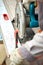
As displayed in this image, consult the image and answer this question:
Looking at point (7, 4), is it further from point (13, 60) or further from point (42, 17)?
point (13, 60)

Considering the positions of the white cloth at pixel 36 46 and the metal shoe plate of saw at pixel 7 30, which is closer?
→ the white cloth at pixel 36 46

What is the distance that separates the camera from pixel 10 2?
2.26m

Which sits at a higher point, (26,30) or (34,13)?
(34,13)

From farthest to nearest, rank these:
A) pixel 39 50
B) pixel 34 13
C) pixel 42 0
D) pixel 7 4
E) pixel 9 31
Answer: pixel 7 4 < pixel 9 31 < pixel 34 13 < pixel 42 0 < pixel 39 50

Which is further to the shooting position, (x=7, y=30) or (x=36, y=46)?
(x=7, y=30)

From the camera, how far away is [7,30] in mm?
2225

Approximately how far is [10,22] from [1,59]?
2.04 feet

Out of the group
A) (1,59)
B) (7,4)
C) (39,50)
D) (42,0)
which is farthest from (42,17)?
(1,59)

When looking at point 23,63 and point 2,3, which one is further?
point 2,3

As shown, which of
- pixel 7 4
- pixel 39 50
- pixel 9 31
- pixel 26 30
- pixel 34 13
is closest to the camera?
pixel 39 50

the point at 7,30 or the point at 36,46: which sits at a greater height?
the point at 36,46

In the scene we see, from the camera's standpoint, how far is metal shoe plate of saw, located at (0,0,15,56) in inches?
82.9

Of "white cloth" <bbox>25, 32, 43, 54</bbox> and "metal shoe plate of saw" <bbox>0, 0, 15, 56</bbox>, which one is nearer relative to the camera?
"white cloth" <bbox>25, 32, 43, 54</bbox>

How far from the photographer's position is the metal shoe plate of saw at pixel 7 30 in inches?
82.9
